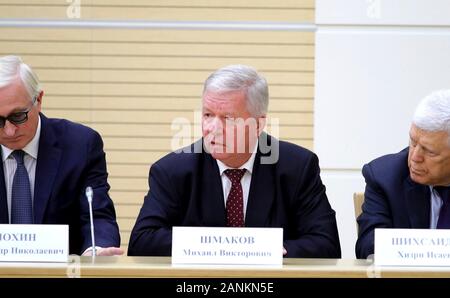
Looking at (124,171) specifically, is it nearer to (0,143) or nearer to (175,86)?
(175,86)

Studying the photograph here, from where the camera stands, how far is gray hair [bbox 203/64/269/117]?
3.39m

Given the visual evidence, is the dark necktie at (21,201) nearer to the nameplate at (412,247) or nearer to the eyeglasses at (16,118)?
the eyeglasses at (16,118)

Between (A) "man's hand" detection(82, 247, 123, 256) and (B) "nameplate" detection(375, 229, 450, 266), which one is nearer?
(B) "nameplate" detection(375, 229, 450, 266)

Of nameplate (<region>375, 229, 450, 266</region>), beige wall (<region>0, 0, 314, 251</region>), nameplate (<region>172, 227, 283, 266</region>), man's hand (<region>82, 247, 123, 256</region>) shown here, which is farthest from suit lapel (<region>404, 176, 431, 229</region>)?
beige wall (<region>0, 0, 314, 251</region>)

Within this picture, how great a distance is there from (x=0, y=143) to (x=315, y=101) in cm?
193

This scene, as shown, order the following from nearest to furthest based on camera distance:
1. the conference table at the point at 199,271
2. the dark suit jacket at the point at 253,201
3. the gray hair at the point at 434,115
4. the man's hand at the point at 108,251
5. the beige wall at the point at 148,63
→ the conference table at the point at 199,271, the man's hand at the point at 108,251, the gray hair at the point at 434,115, the dark suit jacket at the point at 253,201, the beige wall at the point at 148,63

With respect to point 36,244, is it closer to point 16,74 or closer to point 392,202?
point 16,74

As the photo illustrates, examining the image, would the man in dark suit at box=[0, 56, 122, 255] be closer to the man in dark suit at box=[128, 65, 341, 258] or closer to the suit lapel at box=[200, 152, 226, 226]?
→ the man in dark suit at box=[128, 65, 341, 258]

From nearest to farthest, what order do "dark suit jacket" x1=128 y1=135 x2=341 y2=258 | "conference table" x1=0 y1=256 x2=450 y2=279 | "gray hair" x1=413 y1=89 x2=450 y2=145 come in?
1. "conference table" x1=0 y1=256 x2=450 y2=279
2. "gray hair" x1=413 y1=89 x2=450 y2=145
3. "dark suit jacket" x1=128 y1=135 x2=341 y2=258

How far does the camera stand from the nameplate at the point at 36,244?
2.88 meters

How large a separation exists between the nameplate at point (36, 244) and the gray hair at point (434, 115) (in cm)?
122

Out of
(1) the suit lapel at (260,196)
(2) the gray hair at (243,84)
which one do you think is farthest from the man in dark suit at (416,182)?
(2) the gray hair at (243,84)

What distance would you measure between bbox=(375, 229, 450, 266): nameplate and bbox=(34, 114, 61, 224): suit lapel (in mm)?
1194

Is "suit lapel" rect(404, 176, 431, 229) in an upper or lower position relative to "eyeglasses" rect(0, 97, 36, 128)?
lower
